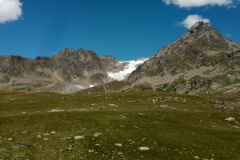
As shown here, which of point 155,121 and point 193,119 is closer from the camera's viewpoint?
point 155,121

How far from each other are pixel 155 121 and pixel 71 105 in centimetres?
1849

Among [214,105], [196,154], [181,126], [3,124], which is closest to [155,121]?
[181,126]

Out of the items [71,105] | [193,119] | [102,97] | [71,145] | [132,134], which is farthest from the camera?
[102,97]

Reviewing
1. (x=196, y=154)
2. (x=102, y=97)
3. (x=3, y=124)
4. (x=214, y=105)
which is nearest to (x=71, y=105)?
(x=102, y=97)

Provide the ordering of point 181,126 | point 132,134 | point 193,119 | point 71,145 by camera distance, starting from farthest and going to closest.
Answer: point 193,119
point 181,126
point 132,134
point 71,145

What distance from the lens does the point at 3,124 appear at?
97.6 ft

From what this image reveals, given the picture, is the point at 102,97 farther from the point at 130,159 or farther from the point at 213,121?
the point at 130,159

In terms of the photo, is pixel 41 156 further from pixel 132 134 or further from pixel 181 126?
pixel 181 126

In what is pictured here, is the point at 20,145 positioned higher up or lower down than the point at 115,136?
higher up

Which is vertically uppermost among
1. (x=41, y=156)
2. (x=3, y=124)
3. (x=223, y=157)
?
(x=3, y=124)

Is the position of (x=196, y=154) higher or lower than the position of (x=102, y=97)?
lower

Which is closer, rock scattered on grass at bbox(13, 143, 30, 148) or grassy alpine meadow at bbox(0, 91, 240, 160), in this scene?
A: grassy alpine meadow at bbox(0, 91, 240, 160)

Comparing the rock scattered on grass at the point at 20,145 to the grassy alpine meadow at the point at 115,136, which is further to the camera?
the rock scattered on grass at the point at 20,145

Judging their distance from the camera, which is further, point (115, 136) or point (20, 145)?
point (115, 136)
